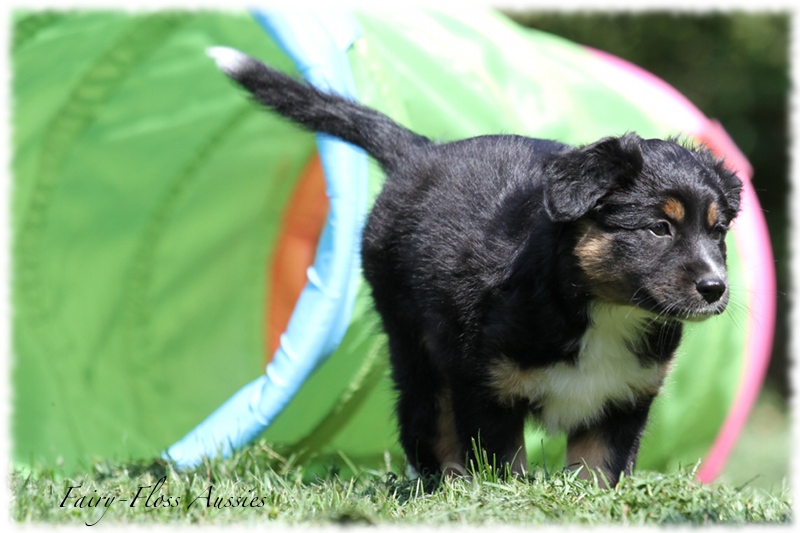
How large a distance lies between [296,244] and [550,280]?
349 cm

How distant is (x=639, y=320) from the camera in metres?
3.59

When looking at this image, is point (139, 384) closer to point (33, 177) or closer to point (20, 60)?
point (33, 177)

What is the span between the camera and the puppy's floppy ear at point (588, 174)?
3307mm

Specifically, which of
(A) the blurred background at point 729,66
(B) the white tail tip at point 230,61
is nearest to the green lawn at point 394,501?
(B) the white tail tip at point 230,61

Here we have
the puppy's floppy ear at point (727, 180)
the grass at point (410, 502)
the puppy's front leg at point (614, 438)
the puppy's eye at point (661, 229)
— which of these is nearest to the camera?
the grass at point (410, 502)

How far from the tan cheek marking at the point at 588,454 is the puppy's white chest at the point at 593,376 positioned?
4.4 inches

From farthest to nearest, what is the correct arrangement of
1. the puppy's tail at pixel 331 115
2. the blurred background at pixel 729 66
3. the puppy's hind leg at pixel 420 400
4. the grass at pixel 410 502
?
1. the blurred background at pixel 729 66
2. the puppy's tail at pixel 331 115
3. the puppy's hind leg at pixel 420 400
4. the grass at pixel 410 502

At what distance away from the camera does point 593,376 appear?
3.54m

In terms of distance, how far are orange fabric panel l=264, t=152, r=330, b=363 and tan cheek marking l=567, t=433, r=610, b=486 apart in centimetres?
320

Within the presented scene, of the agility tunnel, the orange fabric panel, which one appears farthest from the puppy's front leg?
the orange fabric panel

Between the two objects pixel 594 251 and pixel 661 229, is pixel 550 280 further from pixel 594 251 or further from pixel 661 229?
pixel 661 229

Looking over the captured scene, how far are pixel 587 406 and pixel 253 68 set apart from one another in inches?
79.6

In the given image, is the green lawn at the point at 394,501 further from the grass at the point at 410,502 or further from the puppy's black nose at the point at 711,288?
the puppy's black nose at the point at 711,288

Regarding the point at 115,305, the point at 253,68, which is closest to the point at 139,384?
the point at 115,305
